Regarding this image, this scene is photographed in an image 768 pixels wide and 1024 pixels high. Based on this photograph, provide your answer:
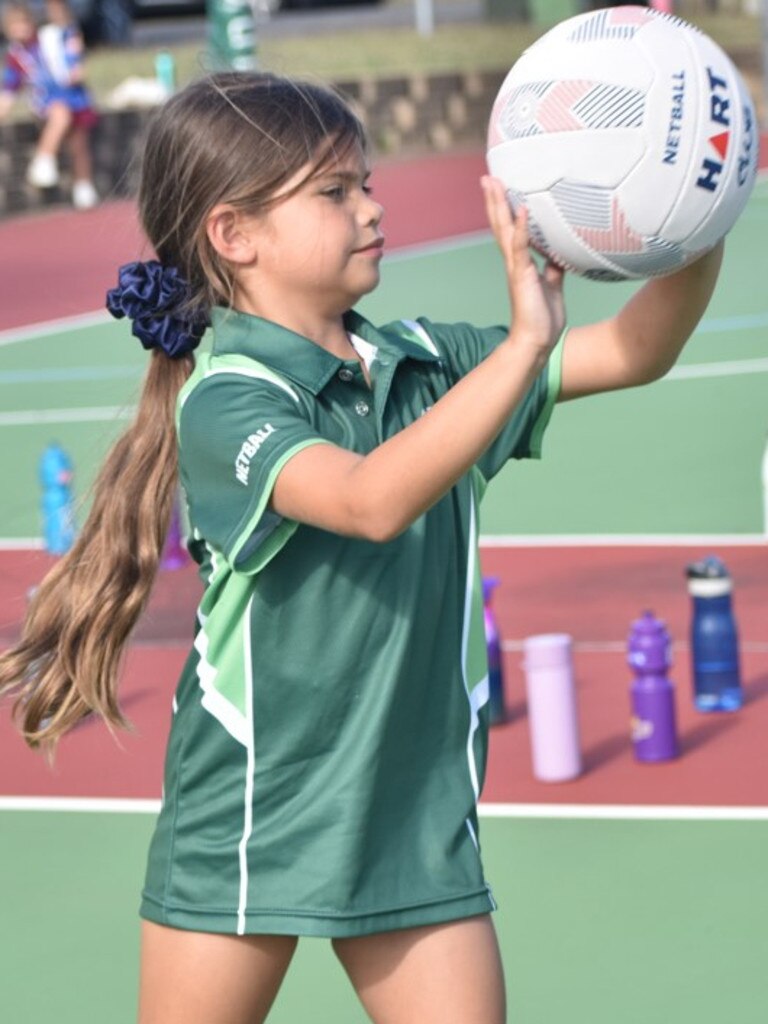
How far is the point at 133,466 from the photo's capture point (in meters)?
3.76

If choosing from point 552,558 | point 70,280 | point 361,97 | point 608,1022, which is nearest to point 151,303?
point 608,1022

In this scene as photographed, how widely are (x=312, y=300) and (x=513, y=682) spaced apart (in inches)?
150

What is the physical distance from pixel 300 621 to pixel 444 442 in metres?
0.47

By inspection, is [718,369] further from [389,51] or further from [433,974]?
[389,51]

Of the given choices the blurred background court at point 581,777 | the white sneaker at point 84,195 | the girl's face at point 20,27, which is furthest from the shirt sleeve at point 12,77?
the blurred background court at point 581,777

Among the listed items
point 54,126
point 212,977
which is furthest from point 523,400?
point 54,126

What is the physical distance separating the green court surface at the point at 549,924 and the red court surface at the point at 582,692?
0.98 ft

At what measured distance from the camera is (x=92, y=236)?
21.4 meters

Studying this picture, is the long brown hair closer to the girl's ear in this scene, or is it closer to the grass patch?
the girl's ear

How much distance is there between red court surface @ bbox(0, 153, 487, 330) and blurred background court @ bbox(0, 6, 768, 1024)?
399 centimetres

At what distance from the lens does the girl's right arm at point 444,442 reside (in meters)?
3.14

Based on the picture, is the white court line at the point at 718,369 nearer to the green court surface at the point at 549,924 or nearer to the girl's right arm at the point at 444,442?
the green court surface at the point at 549,924

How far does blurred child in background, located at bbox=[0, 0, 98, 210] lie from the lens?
22.0 m

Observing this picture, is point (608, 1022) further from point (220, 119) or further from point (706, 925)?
point (220, 119)
